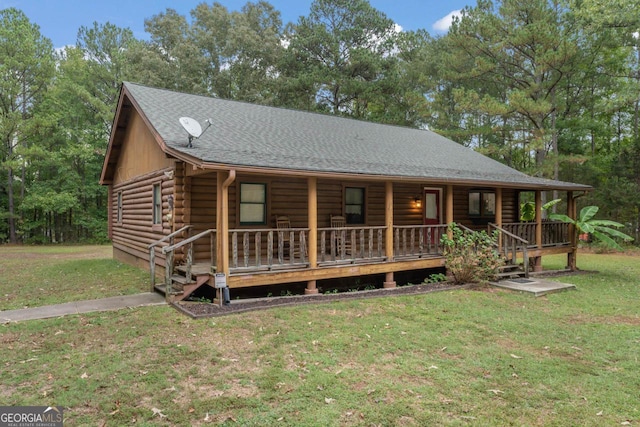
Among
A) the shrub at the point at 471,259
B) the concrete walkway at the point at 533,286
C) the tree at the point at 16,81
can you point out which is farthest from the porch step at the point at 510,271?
the tree at the point at 16,81

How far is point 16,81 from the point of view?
25.7 m

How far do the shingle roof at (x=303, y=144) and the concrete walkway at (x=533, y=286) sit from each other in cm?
288

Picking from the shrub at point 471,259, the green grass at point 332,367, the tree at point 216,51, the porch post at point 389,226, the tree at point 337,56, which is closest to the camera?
the green grass at point 332,367

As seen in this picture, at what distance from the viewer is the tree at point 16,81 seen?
82.1ft

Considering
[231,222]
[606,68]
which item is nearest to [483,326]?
[231,222]

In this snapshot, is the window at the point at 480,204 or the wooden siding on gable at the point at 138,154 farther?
the window at the point at 480,204

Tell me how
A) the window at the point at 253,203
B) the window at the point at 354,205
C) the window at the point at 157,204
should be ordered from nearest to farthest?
the window at the point at 253,203
the window at the point at 157,204
the window at the point at 354,205

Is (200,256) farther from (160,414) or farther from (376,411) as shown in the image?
(376,411)

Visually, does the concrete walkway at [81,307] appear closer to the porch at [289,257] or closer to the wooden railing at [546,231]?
the porch at [289,257]

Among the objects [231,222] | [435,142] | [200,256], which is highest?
[435,142]

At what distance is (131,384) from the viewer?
4.23 m

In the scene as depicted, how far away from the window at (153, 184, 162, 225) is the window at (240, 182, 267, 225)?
2.25 meters

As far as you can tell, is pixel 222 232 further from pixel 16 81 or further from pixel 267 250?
pixel 16 81

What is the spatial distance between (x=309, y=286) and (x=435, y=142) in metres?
10.9
